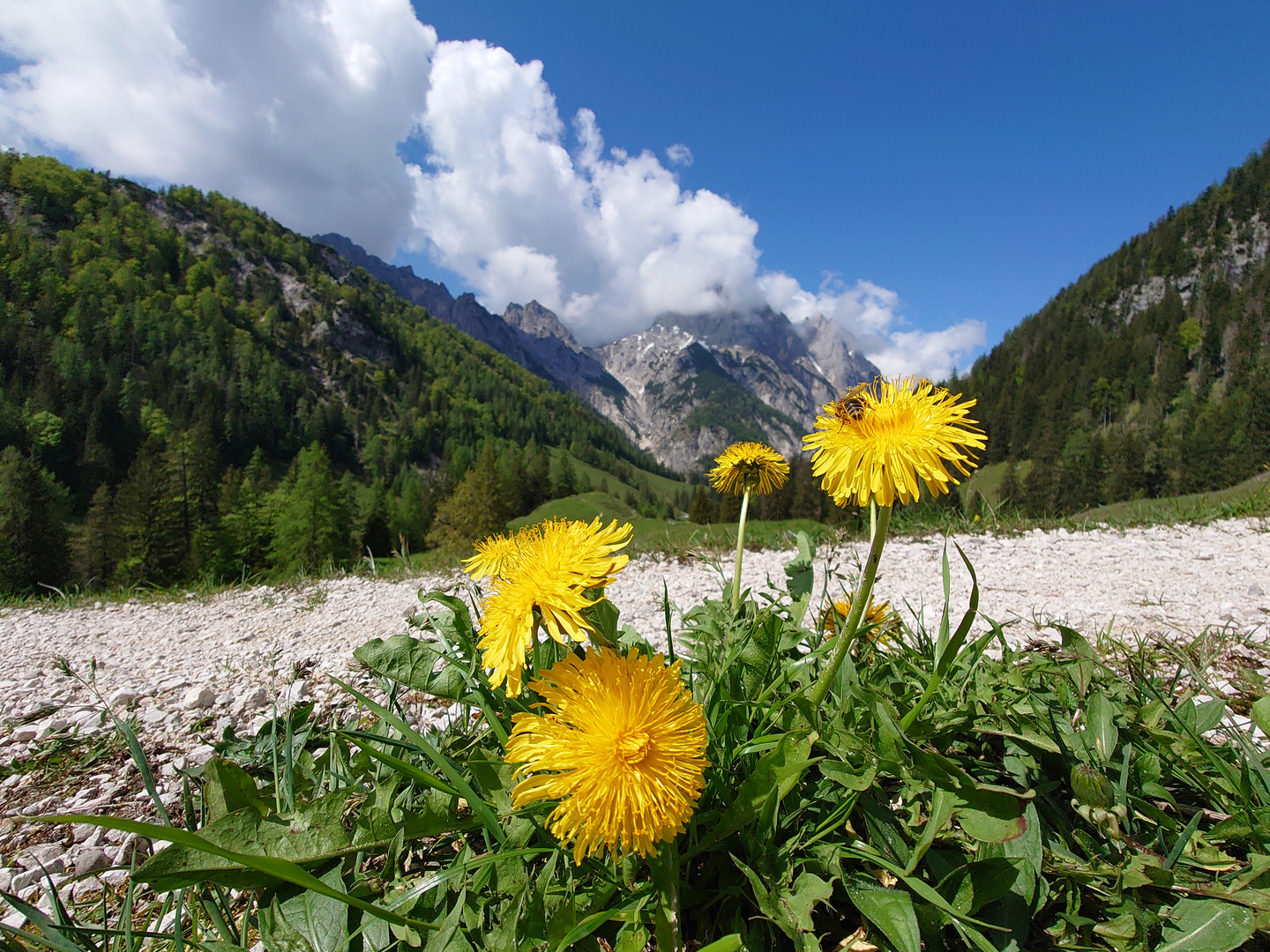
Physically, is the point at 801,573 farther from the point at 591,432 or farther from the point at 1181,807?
the point at 591,432

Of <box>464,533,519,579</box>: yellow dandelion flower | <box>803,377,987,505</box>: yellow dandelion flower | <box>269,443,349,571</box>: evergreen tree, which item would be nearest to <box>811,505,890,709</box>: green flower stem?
<box>803,377,987,505</box>: yellow dandelion flower

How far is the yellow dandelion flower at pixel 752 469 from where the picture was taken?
2957mm

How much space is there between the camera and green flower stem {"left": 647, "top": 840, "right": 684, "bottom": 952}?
1.28 metres

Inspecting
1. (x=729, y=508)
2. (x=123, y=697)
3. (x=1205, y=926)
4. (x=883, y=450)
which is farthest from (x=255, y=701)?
(x=729, y=508)

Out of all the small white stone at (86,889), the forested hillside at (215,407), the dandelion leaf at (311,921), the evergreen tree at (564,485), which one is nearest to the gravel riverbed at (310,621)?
the small white stone at (86,889)

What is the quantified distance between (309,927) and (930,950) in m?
1.62

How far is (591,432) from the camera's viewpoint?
18988cm

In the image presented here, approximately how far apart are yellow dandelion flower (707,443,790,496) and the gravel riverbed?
568 mm

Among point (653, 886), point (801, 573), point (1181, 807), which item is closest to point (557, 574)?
point (653, 886)

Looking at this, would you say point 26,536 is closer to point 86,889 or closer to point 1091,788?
point 86,889

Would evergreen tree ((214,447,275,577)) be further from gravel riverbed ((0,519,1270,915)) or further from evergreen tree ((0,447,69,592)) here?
gravel riverbed ((0,519,1270,915))

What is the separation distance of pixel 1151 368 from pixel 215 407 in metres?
184

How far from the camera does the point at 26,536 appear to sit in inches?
1198

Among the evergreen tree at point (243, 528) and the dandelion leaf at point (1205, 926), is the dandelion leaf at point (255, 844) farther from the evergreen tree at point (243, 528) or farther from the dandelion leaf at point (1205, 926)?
the evergreen tree at point (243, 528)
